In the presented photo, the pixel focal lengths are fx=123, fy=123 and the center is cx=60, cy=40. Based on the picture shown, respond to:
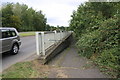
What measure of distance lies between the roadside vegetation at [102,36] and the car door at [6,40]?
4649 millimetres

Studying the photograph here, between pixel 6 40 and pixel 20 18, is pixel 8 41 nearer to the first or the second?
pixel 6 40

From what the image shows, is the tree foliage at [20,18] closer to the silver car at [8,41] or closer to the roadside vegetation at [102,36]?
the roadside vegetation at [102,36]


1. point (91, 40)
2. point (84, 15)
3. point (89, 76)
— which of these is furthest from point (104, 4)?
point (89, 76)

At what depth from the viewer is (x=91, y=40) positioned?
24.8ft

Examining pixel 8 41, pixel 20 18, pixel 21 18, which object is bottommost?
pixel 8 41

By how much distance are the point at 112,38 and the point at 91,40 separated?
4.51ft

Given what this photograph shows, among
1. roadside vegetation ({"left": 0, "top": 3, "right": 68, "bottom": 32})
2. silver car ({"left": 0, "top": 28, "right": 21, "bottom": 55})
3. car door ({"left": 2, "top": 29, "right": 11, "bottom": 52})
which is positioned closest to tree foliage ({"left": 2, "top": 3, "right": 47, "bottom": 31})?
roadside vegetation ({"left": 0, "top": 3, "right": 68, "bottom": 32})

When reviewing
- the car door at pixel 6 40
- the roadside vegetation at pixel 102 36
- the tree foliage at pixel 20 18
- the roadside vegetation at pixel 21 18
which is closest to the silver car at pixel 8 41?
the car door at pixel 6 40

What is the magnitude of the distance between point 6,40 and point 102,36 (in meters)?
5.44

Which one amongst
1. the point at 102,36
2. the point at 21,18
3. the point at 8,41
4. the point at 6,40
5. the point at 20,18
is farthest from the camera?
the point at 21,18

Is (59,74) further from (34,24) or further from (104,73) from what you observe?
(34,24)

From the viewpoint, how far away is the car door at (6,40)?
6.59 m

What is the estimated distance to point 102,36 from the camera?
711 cm

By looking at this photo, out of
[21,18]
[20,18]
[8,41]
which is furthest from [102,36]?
[21,18]
